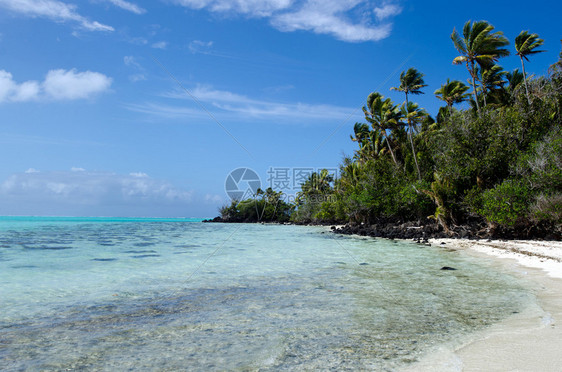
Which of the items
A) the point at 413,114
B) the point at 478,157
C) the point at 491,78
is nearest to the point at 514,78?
the point at 491,78

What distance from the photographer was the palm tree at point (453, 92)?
40969 millimetres

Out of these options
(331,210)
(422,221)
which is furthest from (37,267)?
(331,210)

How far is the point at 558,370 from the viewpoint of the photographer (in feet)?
10.8

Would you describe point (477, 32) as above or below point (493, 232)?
above

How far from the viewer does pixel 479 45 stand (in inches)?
1207

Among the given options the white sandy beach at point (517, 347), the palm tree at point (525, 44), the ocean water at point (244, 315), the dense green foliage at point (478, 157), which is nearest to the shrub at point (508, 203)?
the dense green foliage at point (478, 157)

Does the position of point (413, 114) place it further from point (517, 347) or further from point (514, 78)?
point (517, 347)

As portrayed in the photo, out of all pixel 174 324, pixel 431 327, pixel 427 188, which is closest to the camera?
pixel 431 327

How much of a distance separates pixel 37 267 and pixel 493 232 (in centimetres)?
2288

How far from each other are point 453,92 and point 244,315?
43.1 metres

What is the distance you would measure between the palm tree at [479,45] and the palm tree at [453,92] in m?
9.05

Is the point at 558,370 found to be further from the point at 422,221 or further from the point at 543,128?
the point at 422,221

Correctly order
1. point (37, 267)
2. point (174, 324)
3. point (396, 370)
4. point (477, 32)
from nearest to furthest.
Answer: point (396, 370) → point (174, 324) → point (37, 267) → point (477, 32)

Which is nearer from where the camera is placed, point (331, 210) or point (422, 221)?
point (422, 221)
